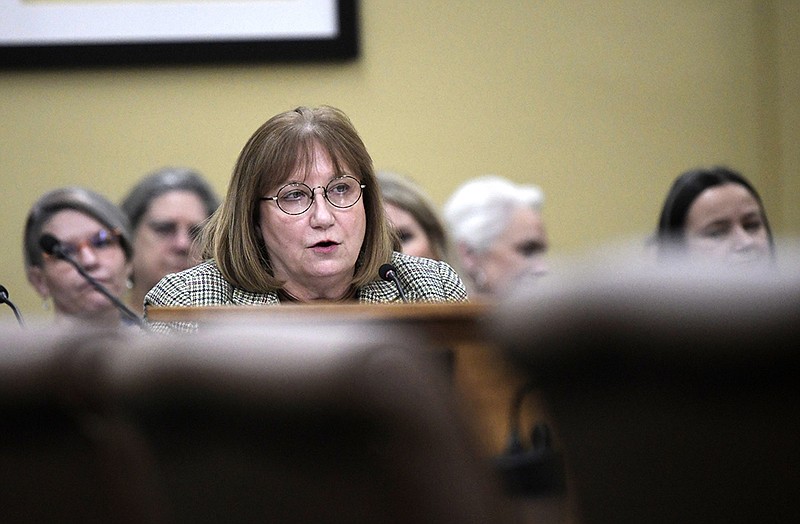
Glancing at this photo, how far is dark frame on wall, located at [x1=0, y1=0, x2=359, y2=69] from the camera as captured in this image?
3.62m

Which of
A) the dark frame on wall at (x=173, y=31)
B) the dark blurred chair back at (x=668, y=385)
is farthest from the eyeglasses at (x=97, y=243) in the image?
the dark blurred chair back at (x=668, y=385)

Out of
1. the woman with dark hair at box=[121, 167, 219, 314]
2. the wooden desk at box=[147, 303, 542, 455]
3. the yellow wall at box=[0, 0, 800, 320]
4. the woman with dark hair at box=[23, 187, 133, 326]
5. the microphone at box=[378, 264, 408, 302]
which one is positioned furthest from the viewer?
the yellow wall at box=[0, 0, 800, 320]

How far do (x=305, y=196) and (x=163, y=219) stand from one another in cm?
142

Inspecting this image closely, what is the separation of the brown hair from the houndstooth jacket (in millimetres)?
22

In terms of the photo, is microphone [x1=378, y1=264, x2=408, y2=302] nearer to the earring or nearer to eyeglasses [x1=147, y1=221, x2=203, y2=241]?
eyeglasses [x1=147, y1=221, x2=203, y2=241]

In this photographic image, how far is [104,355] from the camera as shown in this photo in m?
0.61

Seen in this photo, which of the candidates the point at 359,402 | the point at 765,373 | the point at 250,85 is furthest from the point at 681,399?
the point at 250,85

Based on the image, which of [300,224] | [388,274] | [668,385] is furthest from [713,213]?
[668,385]

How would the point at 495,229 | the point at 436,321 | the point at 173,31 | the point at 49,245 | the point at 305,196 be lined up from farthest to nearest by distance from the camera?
the point at 495,229
the point at 173,31
the point at 49,245
the point at 305,196
the point at 436,321

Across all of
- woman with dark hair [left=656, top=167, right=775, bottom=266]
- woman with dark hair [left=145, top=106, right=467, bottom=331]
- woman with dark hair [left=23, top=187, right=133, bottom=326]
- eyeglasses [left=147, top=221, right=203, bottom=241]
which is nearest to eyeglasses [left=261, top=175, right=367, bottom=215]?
woman with dark hair [left=145, top=106, right=467, bottom=331]

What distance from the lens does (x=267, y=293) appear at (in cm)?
214

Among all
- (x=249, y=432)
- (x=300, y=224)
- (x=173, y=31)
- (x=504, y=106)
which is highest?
(x=173, y=31)

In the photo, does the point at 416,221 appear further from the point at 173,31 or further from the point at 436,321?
the point at 436,321

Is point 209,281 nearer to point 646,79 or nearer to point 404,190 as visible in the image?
point 404,190
